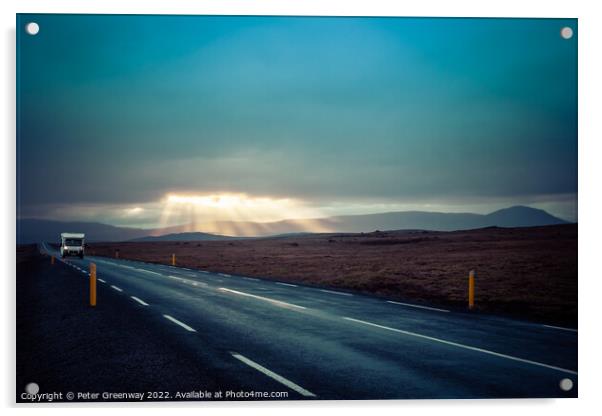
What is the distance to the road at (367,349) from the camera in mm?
6527

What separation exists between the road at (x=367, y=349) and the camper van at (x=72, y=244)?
39.1m

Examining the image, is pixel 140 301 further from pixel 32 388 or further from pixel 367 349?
pixel 367 349

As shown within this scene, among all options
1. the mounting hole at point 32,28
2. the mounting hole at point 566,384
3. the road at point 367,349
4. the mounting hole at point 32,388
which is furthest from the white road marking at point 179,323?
the mounting hole at point 566,384

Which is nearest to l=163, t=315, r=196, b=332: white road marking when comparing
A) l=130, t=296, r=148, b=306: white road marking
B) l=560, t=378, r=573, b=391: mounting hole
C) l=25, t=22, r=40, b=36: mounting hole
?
l=130, t=296, r=148, b=306: white road marking

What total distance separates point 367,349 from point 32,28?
8.46 m

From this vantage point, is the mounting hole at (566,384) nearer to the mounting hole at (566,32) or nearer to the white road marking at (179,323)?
the mounting hole at (566,32)

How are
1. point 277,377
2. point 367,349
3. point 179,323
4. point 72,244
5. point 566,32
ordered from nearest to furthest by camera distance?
→ point 277,377, point 367,349, point 566,32, point 179,323, point 72,244

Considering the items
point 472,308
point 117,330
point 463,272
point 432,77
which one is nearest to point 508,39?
point 432,77

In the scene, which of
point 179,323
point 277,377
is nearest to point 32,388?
point 179,323

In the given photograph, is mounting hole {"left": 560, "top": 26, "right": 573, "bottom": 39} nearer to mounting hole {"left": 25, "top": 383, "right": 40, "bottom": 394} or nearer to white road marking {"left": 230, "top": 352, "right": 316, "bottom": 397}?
white road marking {"left": 230, "top": 352, "right": 316, "bottom": 397}

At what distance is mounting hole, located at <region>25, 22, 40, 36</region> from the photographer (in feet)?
27.6

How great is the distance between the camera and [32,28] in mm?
8422

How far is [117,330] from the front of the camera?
9.48 m
